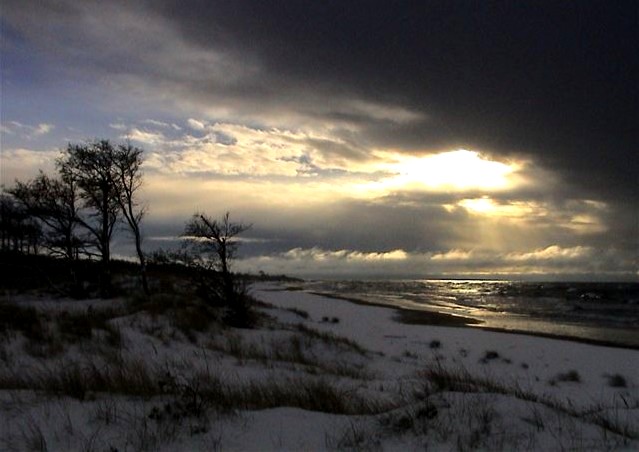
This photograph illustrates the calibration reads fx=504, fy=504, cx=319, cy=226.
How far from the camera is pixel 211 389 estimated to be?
641 cm

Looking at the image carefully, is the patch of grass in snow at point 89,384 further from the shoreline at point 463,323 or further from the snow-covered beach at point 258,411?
the shoreline at point 463,323

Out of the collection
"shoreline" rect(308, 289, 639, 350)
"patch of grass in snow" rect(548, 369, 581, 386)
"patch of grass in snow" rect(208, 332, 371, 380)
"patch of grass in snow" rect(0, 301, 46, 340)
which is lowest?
"shoreline" rect(308, 289, 639, 350)

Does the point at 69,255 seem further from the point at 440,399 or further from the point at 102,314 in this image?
the point at 440,399

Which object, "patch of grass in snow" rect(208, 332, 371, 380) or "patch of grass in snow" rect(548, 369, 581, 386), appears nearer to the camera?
"patch of grass in snow" rect(208, 332, 371, 380)

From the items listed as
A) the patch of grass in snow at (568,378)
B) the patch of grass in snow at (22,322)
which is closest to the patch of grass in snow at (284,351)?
the patch of grass in snow at (22,322)

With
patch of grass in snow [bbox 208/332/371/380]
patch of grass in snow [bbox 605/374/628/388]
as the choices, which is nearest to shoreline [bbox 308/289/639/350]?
patch of grass in snow [bbox 605/374/628/388]

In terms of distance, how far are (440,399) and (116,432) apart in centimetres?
343

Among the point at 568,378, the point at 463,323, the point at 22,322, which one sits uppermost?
the point at 22,322

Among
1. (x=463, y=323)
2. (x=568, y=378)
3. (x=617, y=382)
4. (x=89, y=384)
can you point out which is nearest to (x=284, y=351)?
(x=568, y=378)

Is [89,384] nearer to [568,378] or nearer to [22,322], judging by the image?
[22,322]

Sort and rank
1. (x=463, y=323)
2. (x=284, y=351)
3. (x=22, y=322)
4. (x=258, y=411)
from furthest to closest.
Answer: (x=463, y=323) → (x=284, y=351) → (x=22, y=322) → (x=258, y=411)

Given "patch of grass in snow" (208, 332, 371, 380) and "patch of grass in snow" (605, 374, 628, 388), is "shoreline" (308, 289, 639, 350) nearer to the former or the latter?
"patch of grass in snow" (605, 374, 628, 388)

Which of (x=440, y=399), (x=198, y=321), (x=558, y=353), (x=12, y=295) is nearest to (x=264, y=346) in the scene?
(x=198, y=321)

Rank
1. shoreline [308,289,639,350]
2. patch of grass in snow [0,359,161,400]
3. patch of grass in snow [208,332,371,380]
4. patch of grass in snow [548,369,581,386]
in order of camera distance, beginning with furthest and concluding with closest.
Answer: shoreline [308,289,639,350]
patch of grass in snow [548,369,581,386]
patch of grass in snow [208,332,371,380]
patch of grass in snow [0,359,161,400]
